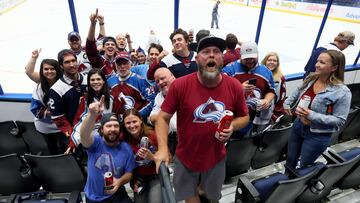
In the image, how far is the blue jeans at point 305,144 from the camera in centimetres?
186

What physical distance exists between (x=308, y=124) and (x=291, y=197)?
0.57 meters

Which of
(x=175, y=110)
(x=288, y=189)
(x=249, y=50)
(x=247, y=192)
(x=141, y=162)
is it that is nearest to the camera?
(x=175, y=110)

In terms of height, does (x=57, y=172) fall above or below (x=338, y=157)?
below

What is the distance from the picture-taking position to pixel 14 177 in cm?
187

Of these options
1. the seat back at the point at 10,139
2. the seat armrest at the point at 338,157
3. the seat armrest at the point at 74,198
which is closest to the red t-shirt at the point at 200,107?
the seat armrest at the point at 74,198

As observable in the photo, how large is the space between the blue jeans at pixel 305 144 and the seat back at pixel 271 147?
0.35ft

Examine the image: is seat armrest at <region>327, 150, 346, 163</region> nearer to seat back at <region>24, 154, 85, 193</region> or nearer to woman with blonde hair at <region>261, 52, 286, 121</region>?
woman with blonde hair at <region>261, 52, 286, 121</region>

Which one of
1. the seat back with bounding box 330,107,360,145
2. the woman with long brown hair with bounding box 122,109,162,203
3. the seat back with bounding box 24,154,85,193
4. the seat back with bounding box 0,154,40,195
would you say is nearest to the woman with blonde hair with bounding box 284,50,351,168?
the seat back with bounding box 330,107,360,145

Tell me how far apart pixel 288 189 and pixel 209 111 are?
2.42 ft

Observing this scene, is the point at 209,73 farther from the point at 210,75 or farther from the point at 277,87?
the point at 277,87

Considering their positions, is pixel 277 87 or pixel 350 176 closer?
pixel 350 176

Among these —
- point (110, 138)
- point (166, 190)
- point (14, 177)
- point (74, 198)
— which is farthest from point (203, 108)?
point (14, 177)

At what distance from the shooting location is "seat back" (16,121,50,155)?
2.40 meters

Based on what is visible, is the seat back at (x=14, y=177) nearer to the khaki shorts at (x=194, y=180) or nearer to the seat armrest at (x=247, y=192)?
the khaki shorts at (x=194, y=180)
